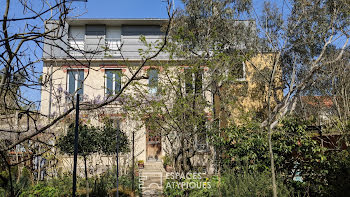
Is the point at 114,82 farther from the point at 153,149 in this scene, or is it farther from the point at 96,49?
the point at 96,49

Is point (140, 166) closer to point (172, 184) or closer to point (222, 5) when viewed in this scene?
point (172, 184)

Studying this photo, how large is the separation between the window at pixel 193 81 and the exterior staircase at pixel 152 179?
3.74 metres

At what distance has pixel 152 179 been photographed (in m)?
12.2

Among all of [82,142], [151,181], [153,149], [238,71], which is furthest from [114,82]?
[82,142]

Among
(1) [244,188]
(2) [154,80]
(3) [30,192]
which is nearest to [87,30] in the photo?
(2) [154,80]

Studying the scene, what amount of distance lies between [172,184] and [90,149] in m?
2.66

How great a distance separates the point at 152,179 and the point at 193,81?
586cm

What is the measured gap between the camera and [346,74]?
40.7 feet

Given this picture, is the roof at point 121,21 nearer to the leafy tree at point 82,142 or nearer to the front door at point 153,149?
the front door at point 153,149

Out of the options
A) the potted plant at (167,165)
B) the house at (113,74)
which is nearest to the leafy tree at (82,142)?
the house at (113,74)

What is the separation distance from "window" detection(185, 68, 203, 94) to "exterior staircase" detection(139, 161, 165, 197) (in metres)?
3.74

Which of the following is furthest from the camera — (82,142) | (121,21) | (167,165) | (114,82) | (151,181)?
(121,21)

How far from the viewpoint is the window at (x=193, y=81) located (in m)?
8.06

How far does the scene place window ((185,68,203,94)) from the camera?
8.06 metres
